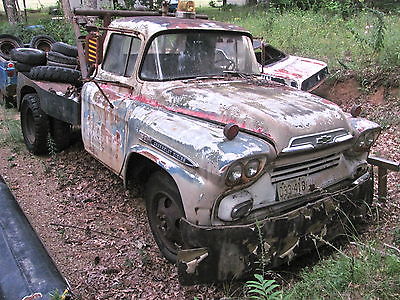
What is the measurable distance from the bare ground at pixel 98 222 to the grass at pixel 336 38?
2.09m

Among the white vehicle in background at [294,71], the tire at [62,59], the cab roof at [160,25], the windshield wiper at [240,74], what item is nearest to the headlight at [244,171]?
the windshield wiper at [240,74]

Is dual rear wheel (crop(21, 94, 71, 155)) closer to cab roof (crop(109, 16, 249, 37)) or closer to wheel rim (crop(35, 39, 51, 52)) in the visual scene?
cab roof (crop(109, 16, 249, 37))

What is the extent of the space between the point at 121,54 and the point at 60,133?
7.47ft

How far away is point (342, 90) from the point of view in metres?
8.55

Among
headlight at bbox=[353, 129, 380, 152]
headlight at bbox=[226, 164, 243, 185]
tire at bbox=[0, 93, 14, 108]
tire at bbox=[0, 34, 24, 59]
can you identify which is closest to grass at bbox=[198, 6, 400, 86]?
headlight at bbox=[353, 129, 380, 152]

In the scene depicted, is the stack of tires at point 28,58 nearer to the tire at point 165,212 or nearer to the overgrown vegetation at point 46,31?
the tire at point 165,212

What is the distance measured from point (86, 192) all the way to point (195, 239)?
8.72 feet

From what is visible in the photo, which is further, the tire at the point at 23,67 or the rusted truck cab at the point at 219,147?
the tire at the point at 23,67

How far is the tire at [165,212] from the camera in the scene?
140 inches

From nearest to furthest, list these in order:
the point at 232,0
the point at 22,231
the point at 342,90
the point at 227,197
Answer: the point at 227,197 → the point at 22,231 → the point at 342,90 → the point at 232,0

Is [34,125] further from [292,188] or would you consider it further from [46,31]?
[46,31]

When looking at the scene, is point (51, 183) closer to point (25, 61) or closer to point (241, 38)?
point (25, 61)

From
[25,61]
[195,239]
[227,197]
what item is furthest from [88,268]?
[25,61]

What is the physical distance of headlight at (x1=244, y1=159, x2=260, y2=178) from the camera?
3.05 m
